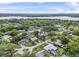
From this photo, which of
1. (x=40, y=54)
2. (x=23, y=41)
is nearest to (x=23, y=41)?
(x=23, y=41)

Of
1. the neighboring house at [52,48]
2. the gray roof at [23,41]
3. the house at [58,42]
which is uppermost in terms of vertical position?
the gray roof at [23,41]

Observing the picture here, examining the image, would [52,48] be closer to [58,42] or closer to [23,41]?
[58,42]

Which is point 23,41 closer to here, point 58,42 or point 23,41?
point 23,41

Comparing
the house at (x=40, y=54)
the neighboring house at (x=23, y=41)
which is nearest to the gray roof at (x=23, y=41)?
the neighboring house at (x=23, y=41)

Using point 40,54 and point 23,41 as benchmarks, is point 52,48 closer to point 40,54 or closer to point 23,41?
point 40,54

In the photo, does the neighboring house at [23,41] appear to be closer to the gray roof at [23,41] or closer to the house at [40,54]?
the gray roof at [23,41]

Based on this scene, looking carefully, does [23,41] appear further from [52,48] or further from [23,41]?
[52,48]

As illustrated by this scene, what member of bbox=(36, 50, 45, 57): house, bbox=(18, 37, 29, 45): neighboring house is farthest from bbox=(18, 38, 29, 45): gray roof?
bbox=(36, 50, 45, 57): house

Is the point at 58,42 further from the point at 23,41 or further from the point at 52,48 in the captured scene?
the point at 23,41

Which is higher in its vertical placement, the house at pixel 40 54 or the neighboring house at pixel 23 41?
the neighboring house at pixel 23 41

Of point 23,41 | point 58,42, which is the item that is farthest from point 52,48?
point 23,41

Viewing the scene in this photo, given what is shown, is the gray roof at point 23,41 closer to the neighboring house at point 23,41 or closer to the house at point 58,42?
the neighboring house at point 23,41
